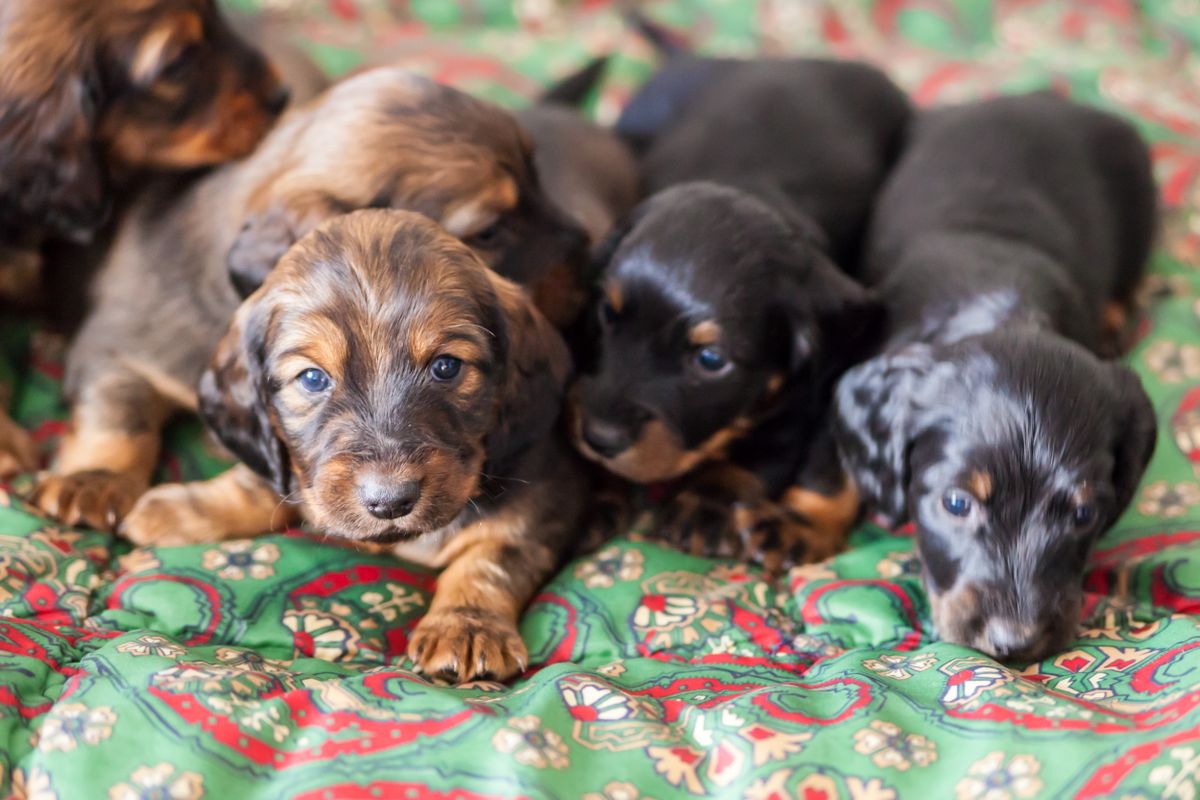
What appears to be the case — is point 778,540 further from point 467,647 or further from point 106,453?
point 106,453

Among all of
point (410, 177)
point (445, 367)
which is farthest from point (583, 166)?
point (445, 367)

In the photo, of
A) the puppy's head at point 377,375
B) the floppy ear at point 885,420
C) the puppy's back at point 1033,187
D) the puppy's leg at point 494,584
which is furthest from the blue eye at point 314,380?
the puppy's back at point 1033,187

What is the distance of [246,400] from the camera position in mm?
2678

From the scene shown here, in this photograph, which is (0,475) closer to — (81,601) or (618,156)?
(81,601)

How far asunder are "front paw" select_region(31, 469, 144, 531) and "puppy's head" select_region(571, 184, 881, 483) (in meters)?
1.18

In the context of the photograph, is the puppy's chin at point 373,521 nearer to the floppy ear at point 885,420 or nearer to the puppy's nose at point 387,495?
the puppy's nose at point 387,495

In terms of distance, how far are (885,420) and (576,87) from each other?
253 centimetres

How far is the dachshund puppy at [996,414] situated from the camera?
8.08 ft

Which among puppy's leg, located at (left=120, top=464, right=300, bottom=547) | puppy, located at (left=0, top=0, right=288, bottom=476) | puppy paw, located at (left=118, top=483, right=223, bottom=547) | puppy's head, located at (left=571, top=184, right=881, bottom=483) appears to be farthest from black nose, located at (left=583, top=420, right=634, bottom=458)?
puppy, located at (left=0, top=0, right=288, bottom=476)

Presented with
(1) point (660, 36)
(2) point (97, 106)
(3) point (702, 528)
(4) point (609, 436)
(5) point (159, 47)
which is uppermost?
(5) point (159, 47)

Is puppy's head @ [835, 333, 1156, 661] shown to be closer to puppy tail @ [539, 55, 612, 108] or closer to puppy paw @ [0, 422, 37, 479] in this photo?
puppy paw @ [0, 422, 37, 479]

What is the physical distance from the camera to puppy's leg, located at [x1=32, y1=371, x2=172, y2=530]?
2.90 meters

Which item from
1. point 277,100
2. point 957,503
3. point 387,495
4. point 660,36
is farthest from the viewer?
point 660,36

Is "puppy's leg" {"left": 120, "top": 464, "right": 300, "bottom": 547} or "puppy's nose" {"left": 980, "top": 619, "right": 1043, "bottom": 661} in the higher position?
"puppy's nose" {"left": 980, "top": 619, "right": 1043, "bottom": 661}
